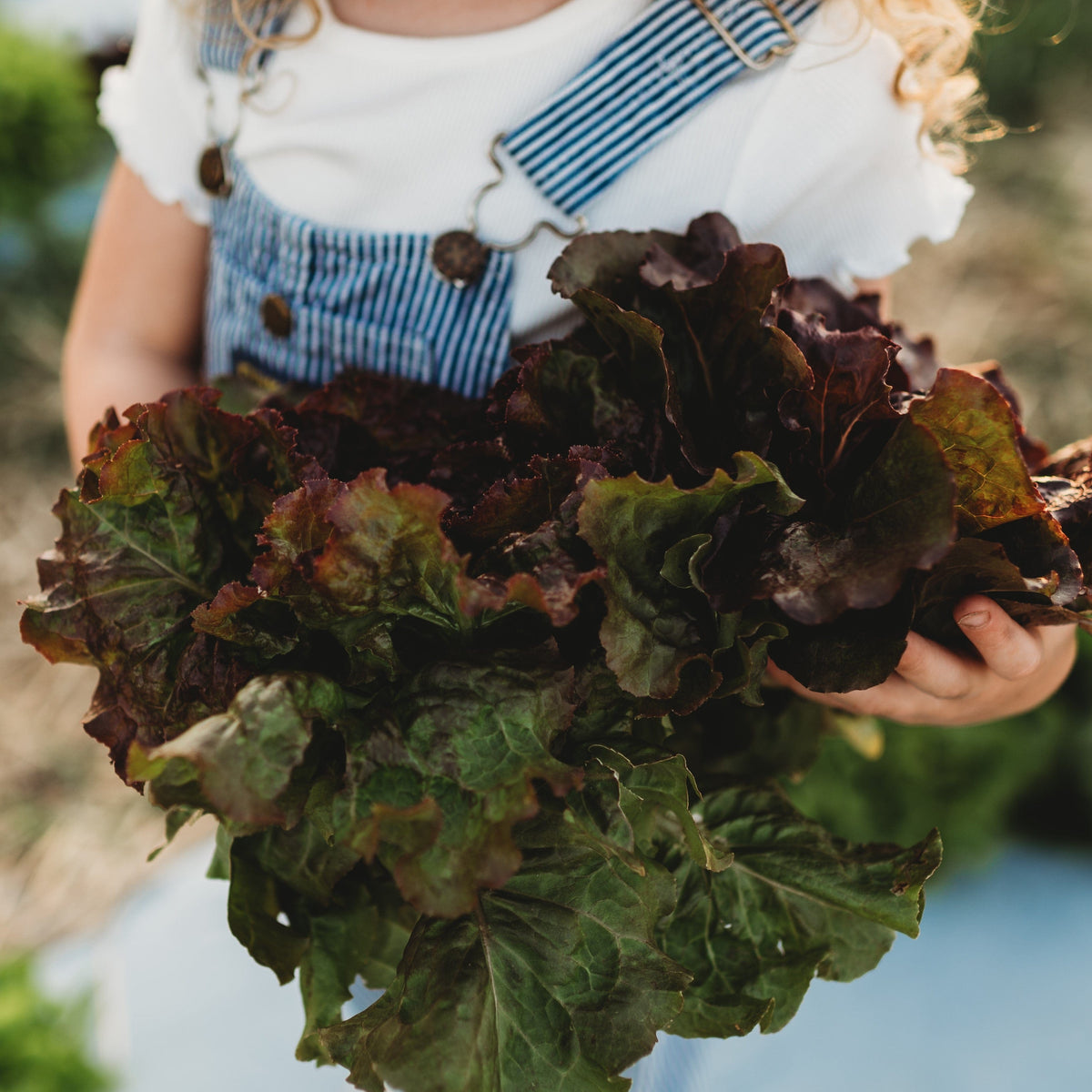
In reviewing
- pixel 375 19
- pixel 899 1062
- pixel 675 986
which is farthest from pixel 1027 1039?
pixel 375 19

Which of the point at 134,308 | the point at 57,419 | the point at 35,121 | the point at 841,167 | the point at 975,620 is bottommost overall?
the point at 57,419

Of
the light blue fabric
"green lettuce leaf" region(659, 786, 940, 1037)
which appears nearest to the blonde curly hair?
the light blue fabric

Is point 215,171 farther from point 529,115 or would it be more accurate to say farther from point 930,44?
point 930,44

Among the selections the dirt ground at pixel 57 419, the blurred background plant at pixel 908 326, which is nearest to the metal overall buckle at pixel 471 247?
the blurred background plant at pixel 908 326

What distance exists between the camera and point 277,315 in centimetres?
96

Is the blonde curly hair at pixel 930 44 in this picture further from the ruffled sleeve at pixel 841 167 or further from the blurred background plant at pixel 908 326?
the blurred background plant at pixel 908 326

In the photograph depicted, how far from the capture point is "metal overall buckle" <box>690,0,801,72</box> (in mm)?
819

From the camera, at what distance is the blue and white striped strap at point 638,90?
2.71 ft

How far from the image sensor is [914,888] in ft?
2.19

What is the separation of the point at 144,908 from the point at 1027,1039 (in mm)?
1643

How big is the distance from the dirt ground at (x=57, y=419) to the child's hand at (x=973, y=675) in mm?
1806

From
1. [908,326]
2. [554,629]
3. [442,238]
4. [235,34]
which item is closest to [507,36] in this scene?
[442,238]

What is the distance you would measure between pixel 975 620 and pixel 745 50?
0.49 m

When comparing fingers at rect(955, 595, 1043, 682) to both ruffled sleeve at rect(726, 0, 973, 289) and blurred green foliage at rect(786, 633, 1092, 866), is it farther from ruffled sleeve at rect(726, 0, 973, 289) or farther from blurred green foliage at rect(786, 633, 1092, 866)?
blurred green foliage at rect(786, 633, 1092, 866)
